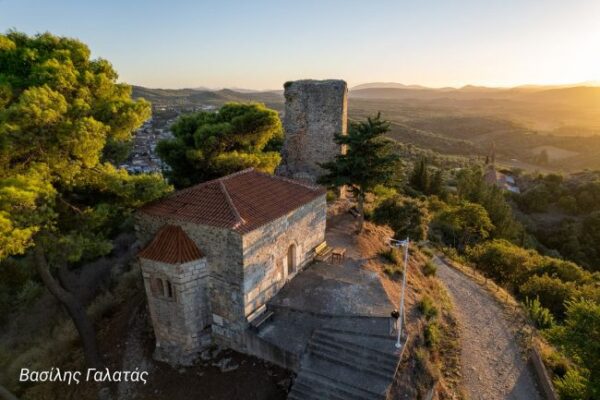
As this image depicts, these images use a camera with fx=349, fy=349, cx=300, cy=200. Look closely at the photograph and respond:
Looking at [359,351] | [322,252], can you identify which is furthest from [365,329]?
[322,252]

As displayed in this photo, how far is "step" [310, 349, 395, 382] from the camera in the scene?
9414 mm

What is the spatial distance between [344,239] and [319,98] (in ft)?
33.0

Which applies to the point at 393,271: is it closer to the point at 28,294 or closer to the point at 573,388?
the point at 573,388

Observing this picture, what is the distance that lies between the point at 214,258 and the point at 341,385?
16.3 feet

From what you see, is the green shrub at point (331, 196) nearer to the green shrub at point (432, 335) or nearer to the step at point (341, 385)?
the green shrub at point (432, 335)

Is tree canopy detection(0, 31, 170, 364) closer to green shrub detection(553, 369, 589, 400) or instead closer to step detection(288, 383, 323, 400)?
step detection(288, 383, 323, 400)

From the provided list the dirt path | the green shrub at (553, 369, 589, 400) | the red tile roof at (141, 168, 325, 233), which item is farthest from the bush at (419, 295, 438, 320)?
Result: the red tile roof at (141, 168, 325, 233)

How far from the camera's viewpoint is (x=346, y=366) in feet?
32.2

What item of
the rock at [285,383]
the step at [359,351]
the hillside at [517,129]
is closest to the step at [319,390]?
the rock at [285,383]

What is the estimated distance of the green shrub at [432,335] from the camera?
12.0 meters

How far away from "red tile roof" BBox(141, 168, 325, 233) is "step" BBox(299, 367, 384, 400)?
435 cm

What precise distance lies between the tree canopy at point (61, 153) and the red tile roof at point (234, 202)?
2.83ft

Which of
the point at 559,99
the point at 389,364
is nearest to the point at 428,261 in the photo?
the point at 389,364

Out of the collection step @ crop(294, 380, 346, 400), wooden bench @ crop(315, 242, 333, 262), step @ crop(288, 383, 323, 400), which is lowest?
step @ crop(288, 383, 323, 400)
